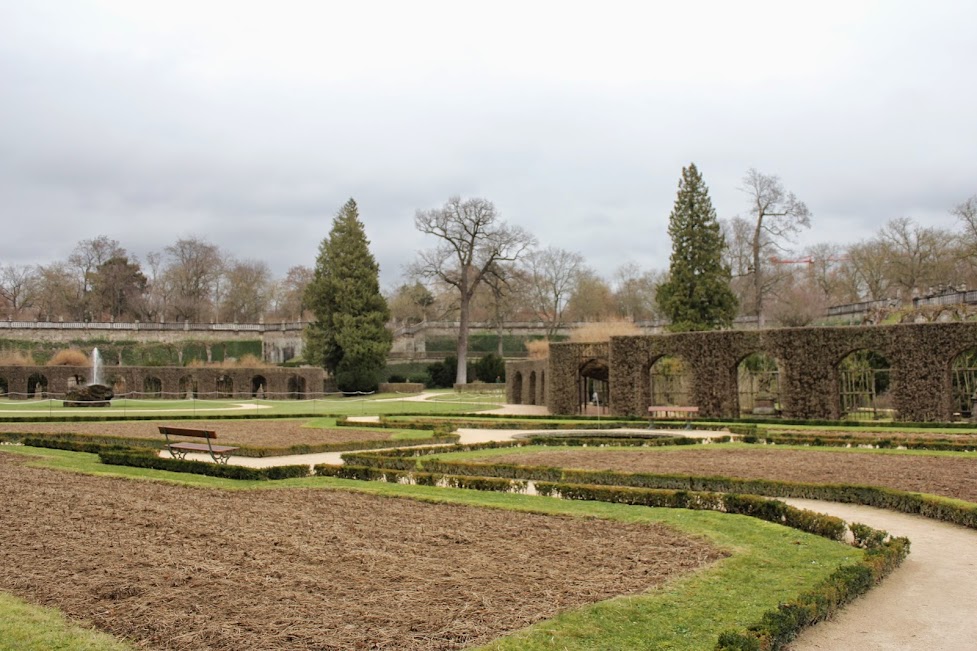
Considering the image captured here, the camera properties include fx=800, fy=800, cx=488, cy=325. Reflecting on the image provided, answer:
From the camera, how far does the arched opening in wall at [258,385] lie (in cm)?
5170

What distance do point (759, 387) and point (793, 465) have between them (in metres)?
19.9

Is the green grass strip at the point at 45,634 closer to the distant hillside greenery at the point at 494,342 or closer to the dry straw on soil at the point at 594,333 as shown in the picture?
the dry straw on soil at the point at 594,333

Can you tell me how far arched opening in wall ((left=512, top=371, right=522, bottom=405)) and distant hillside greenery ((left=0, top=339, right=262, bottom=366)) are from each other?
31.2m

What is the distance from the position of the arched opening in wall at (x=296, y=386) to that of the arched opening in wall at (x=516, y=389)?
15498 millimetres

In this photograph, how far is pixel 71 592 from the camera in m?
6.32

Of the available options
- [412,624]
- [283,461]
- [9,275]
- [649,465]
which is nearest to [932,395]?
[649,465]

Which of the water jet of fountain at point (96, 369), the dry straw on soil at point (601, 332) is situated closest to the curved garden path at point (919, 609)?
the dry straw on soil at point (601, 332)

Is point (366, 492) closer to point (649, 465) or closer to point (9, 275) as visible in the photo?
point (649, 465)

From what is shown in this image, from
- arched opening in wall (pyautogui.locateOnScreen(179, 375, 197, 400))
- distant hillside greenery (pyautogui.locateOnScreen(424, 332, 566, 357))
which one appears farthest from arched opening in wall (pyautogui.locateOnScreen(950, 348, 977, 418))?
distant hillside greenery (pyautogui.locateOnScreen(424, 332, 566, 357))

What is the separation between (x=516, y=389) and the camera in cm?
4316

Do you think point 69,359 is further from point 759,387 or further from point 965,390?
point 965,390

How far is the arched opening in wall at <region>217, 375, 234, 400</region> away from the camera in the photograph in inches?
2024

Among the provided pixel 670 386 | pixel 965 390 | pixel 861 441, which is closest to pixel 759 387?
pixel 670 386

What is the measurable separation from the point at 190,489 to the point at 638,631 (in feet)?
28.4
